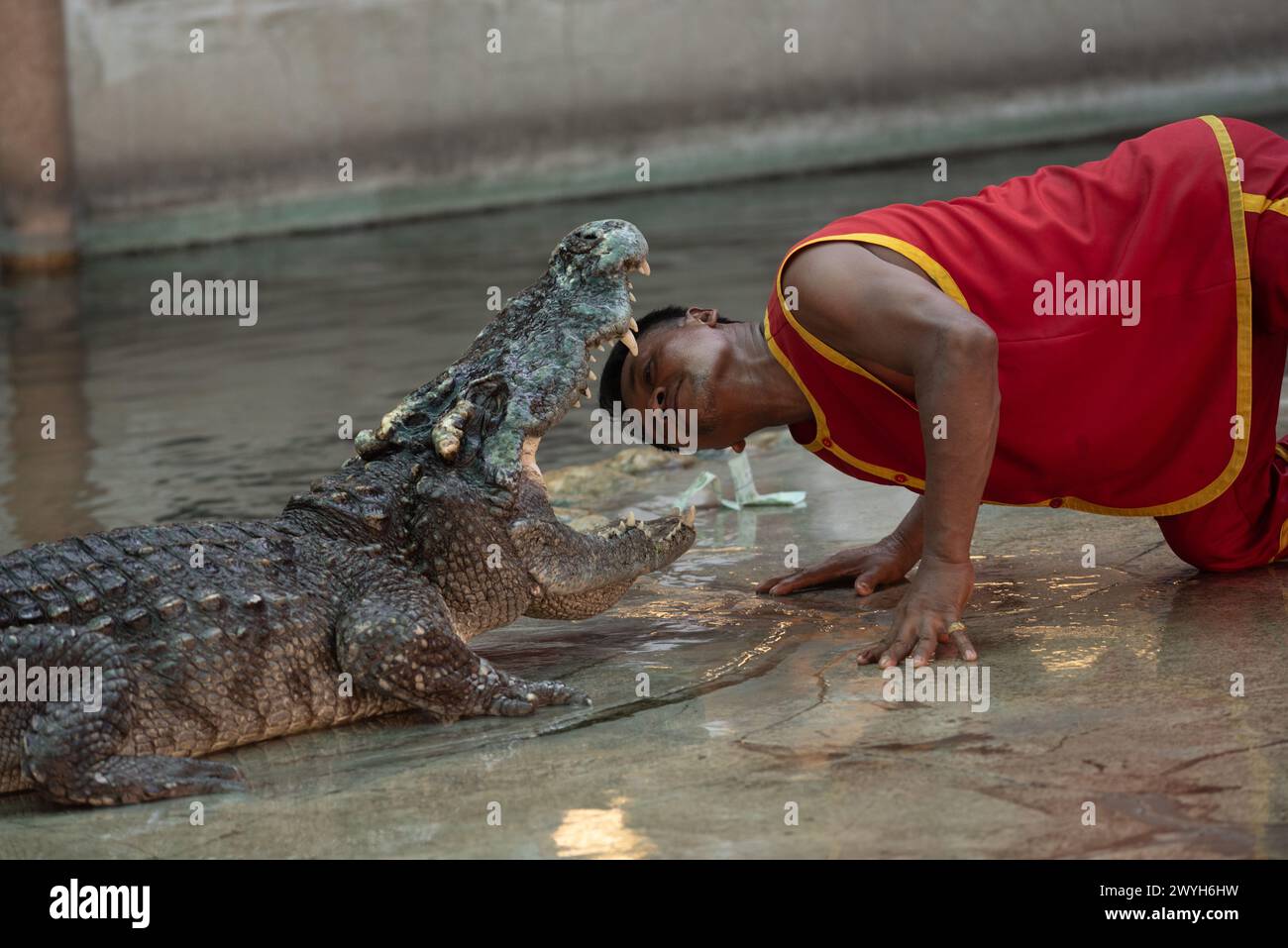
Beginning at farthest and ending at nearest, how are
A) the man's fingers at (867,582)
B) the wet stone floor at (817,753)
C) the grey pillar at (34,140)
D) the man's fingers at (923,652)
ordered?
1. the grey pillar at (34,140)
2. the man's fingers at (867,582)
3. the man's fingers at (923,652)
4. the wet stone floor at (817,753)

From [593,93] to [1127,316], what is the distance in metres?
14.2

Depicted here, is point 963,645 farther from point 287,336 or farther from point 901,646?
point 287,336

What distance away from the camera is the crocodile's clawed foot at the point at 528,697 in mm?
3406

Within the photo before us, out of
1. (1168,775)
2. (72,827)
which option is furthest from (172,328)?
(1168,775)

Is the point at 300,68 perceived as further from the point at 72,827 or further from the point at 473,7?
the point at 72,827

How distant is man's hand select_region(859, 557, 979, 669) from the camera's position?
3340mm

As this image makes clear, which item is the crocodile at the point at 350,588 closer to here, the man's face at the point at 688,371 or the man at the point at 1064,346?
the man's face at the point at 688,371

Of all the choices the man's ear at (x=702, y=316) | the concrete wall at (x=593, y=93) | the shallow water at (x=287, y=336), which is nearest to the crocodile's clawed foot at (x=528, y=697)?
the man's ear at (x=702, y=316)

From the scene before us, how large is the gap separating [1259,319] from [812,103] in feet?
47.9

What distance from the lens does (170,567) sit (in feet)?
11.2

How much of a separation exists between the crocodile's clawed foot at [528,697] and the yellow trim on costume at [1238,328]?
3.41 ft

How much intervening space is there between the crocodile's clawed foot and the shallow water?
2979 mm

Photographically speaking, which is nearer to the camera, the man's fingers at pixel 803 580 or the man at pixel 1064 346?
the man at pixel 1064 346

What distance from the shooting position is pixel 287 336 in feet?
34.2
